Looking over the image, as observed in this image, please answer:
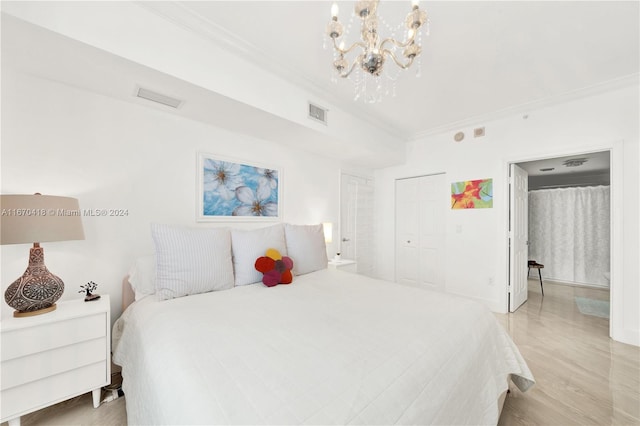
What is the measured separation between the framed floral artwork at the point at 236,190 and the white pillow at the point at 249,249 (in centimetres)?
49

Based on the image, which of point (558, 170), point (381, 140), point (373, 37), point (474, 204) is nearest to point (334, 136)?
point (381, 140)

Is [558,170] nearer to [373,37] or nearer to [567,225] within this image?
[567,225]

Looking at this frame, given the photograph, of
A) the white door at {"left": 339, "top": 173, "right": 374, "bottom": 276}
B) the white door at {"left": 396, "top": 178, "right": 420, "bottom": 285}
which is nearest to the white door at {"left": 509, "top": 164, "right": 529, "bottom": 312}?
the white door at {"left": 396, "top": 178, "right": 420, "bottom": 285}

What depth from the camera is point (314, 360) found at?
96cm

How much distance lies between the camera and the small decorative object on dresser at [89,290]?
1.69 m

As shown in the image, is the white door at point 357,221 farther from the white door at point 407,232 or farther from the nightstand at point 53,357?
the nightstand at point 53,357

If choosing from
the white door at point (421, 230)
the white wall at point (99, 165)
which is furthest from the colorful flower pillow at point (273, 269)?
the white door at point (421, 230)

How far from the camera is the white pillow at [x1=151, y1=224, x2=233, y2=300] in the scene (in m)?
1.73

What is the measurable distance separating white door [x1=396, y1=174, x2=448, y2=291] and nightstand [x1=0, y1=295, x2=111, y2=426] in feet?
12.7

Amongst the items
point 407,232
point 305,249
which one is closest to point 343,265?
point 305,249

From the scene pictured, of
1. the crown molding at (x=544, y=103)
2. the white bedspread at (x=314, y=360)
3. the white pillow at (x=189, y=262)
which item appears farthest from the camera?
the crown molding at (x=544, y=103)

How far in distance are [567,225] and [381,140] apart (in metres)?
4.43

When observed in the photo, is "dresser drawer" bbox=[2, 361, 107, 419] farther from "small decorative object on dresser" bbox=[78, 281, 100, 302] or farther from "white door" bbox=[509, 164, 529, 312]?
"white door" bbox=[509, 164, 529, 312]

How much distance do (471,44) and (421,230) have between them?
2.70 metres
